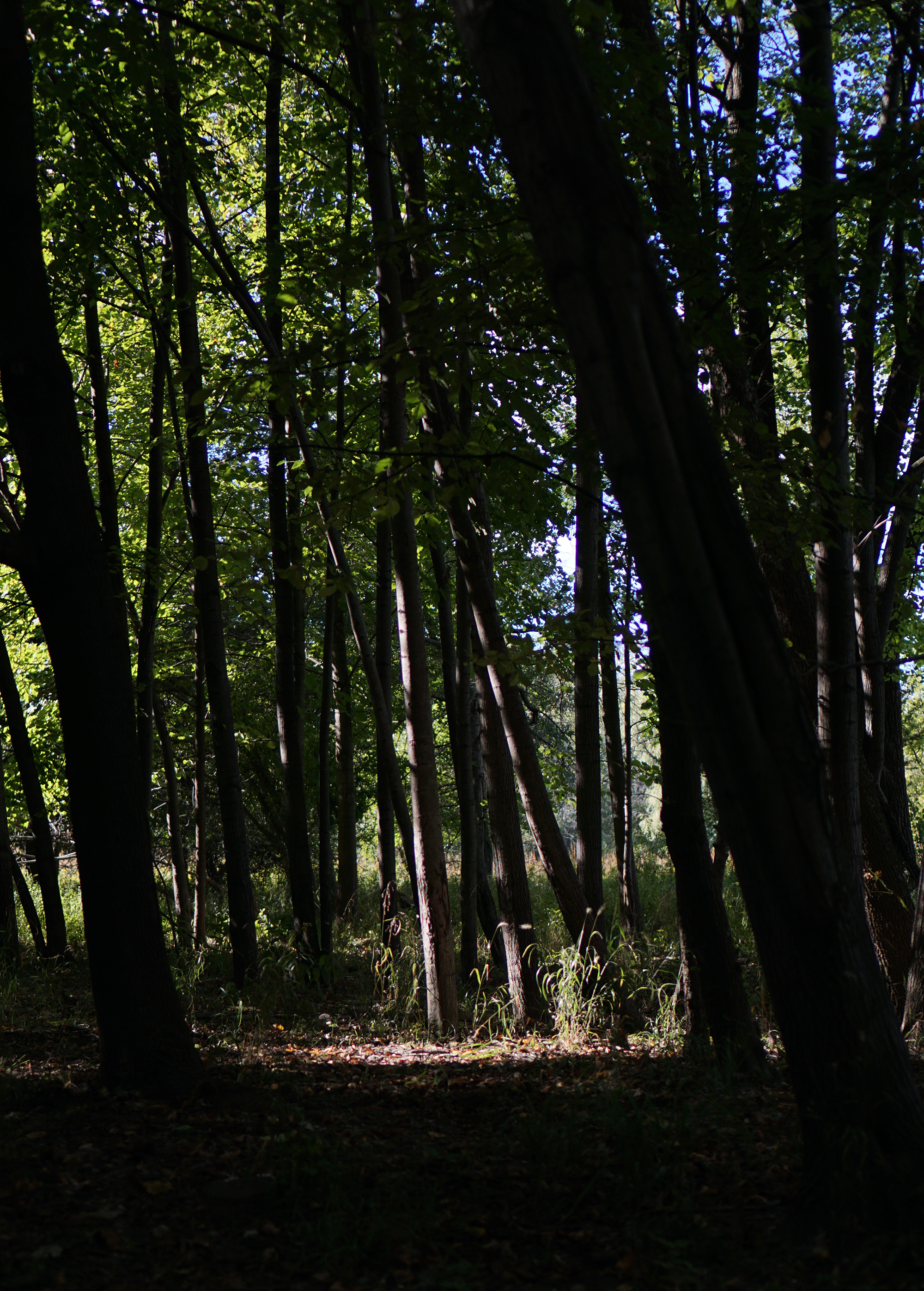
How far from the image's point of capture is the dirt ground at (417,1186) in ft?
9.61

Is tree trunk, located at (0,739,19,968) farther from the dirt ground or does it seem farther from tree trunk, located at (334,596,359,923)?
the dirt ground

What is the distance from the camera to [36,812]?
993 cm

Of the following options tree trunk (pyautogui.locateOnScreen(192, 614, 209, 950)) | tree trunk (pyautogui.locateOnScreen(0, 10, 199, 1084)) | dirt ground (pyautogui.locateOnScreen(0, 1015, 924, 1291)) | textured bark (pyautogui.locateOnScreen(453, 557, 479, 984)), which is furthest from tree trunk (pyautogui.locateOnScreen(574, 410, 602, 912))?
tree trunk (pyautogui.locateOnScreen(192, 614, 209, 950))

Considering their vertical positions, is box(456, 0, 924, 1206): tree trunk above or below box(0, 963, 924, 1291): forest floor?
above

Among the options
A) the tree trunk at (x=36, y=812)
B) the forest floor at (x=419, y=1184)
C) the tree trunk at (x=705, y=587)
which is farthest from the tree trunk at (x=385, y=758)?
the tree trunk at (x=705, y=587)

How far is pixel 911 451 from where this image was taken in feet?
23.7

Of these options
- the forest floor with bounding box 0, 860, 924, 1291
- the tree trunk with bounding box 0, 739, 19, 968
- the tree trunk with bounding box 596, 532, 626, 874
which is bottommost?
the forest floor with bounding box 0, 860, 924, 1291

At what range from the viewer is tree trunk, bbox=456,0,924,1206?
109 inches

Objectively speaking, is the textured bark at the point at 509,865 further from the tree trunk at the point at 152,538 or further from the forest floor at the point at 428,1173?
the tree trunk at the point at 152,538

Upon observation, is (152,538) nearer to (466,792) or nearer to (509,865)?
(466,792)

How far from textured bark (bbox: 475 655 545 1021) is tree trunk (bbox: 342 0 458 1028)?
1.49 ft

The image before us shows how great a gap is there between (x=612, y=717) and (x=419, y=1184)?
6.28 m

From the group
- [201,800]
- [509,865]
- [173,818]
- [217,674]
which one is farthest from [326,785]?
Answer: [509,865]

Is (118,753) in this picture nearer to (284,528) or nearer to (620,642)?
(620,642)
